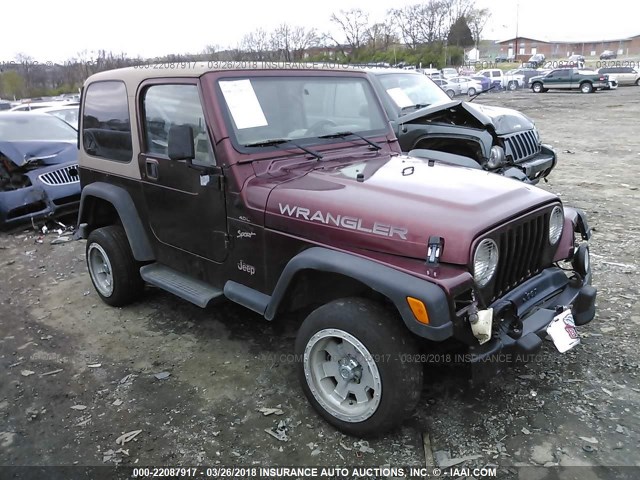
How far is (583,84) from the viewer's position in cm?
3231

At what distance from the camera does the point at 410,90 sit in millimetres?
7906

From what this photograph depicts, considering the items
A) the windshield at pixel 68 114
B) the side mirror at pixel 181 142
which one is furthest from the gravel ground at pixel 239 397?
the windshield at pixel 68 114

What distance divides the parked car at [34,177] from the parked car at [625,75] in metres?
36.7

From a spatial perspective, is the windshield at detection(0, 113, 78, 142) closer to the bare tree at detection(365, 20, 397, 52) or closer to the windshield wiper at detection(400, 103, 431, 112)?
the windshield wiper at detection(400, 103, 431, 112)

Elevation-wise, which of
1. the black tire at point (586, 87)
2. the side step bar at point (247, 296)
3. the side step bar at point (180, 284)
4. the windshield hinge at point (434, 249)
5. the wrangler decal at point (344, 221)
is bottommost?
the side step bar at point (180, 284)

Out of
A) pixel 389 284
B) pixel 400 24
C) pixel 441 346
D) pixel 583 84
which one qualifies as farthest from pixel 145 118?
pixel 400 24

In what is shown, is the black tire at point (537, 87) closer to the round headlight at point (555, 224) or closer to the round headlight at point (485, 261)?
the round headlight at point (555, 224)

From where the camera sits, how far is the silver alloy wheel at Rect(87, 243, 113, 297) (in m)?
4.66

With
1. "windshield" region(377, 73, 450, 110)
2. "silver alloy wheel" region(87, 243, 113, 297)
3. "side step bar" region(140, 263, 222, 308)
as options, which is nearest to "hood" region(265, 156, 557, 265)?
"side step bar" region(140, 263, 222, 308)

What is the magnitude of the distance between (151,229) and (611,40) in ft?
339

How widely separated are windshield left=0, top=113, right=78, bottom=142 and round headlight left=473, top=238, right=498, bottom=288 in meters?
7.39

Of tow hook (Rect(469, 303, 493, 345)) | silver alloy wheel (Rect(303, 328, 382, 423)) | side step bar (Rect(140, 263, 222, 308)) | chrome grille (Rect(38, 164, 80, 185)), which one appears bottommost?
silver alloy wheel (Rect(303, 328, 382, 423))

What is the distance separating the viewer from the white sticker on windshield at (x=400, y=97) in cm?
753

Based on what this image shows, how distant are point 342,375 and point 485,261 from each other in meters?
0.97
